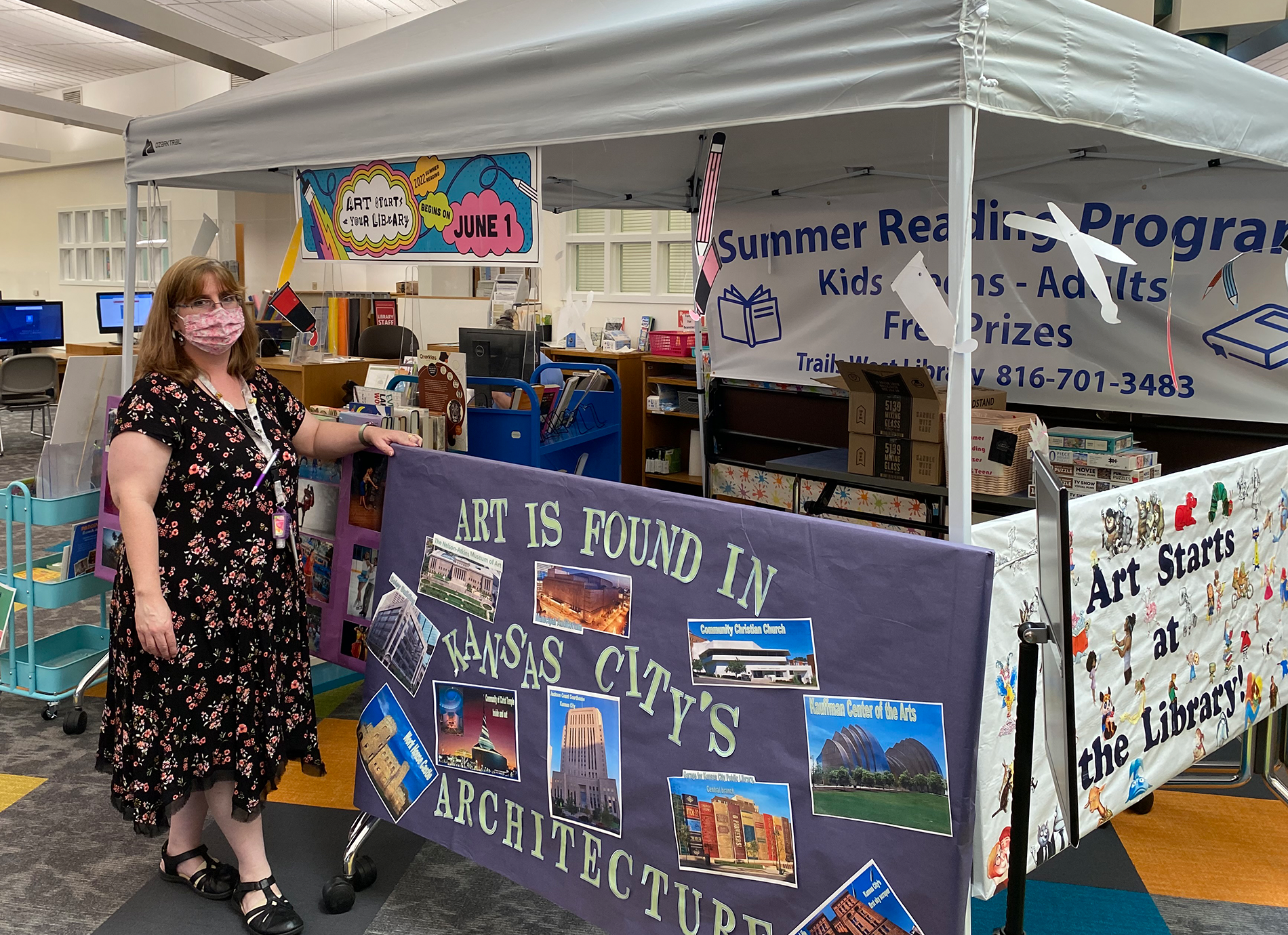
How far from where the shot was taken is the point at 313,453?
2.42m

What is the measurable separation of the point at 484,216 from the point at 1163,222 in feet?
7.51

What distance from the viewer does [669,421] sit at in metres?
6.63

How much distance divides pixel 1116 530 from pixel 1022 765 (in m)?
0.75

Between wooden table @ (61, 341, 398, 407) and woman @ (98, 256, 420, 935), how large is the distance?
163cm

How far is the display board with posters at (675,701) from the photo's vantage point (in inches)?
59.9

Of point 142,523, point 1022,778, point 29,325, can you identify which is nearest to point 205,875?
point 142,523

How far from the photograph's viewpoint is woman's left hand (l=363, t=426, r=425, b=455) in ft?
7.54

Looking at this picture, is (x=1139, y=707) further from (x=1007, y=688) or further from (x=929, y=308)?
(x=929, y=308)

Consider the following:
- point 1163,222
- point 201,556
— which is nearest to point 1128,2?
point 1163,222

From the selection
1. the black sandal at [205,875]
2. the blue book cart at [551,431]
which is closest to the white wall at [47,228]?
the blue book cart at [551,431]

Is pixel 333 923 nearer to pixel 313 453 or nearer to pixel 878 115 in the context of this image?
pixel 313 453

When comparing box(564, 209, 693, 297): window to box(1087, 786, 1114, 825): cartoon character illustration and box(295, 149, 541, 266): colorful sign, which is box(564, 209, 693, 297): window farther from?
box(1087, 786, 1114, 825): cartoon character illustration

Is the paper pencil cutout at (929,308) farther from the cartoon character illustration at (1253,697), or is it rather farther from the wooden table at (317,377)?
the wooden table at (317,377)

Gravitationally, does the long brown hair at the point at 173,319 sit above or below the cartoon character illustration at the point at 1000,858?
above
